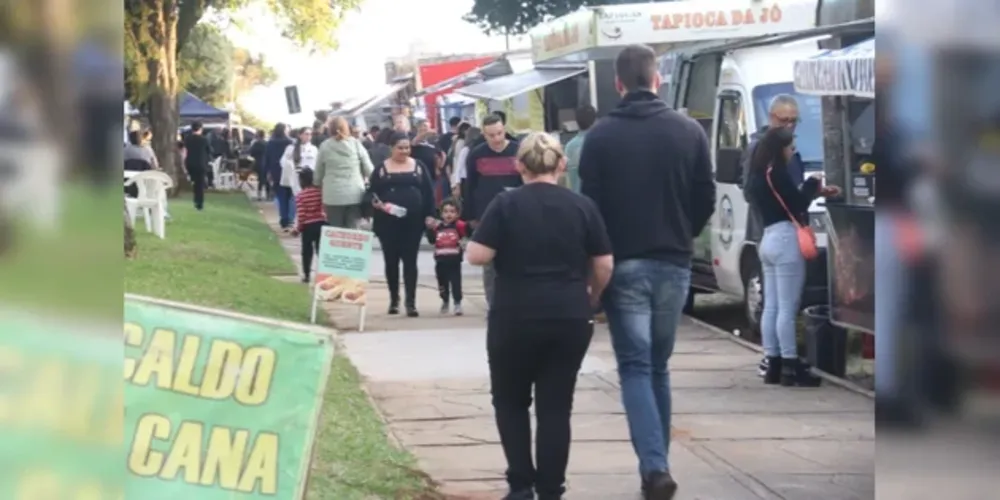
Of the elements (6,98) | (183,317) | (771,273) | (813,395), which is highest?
(6,98)

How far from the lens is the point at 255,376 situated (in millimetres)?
4785

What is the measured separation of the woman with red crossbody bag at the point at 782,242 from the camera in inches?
363

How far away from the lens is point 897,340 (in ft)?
8.21

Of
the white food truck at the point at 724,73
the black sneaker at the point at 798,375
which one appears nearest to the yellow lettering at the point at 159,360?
the black sneaker at the point at 798,375

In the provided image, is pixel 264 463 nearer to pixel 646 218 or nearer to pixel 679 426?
pixel 646 218

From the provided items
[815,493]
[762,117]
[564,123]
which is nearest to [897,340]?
[815,493]

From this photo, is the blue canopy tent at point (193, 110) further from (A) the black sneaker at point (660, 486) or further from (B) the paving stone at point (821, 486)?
(A) the black sneaker at point (660, 486)

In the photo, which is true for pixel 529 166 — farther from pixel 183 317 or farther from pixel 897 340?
pixel 897 340

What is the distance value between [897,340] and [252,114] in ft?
330

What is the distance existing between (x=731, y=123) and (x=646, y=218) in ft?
21.9

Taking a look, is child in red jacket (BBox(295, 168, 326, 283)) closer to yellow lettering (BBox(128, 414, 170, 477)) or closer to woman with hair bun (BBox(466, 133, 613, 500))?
woman with hair bun (BBox(466, 133, 613, 500))

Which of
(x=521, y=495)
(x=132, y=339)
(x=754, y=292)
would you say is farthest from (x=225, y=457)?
(x=754, y=292)

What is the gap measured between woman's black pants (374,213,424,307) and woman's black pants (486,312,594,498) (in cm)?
652

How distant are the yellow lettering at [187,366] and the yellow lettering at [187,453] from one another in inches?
4.5
